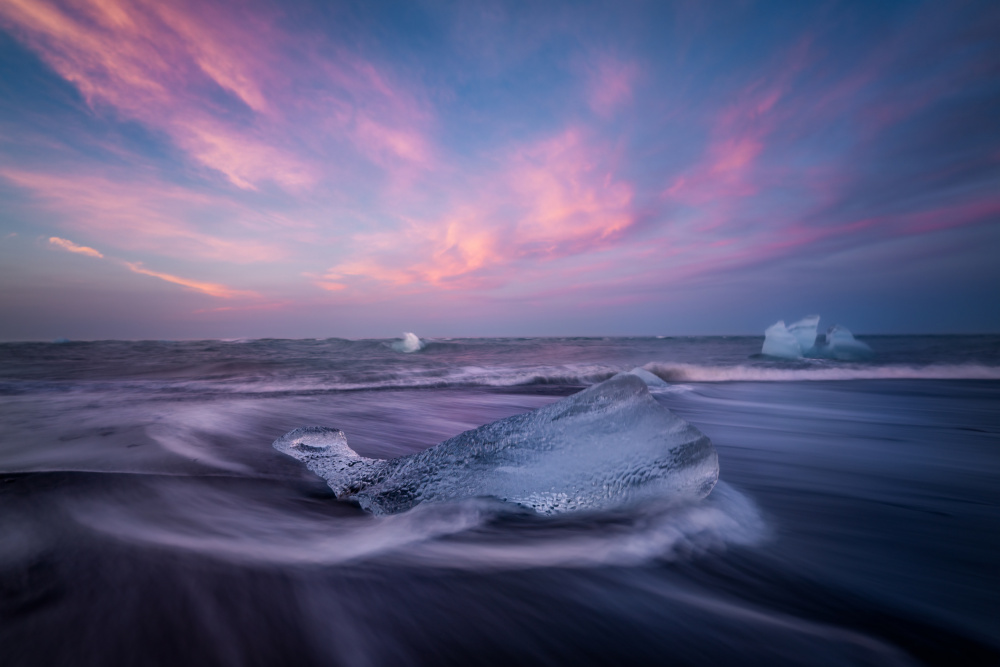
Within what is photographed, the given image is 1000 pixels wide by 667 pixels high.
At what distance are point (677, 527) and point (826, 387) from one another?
7536 mm

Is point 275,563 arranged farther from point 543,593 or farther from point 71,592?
point 543,593

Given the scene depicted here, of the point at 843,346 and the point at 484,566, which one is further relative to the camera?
the point at 843,346

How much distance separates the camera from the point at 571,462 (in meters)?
1.72

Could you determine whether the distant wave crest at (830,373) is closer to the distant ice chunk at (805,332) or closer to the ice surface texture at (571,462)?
the distant ice chunk at (805,332)

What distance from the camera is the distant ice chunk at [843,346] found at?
44.2 feet

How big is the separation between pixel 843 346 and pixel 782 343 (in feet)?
7.39

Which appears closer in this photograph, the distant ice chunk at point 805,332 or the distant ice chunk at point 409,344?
the distant ice chunk at point 805,332

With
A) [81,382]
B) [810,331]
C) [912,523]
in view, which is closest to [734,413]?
[912,523]

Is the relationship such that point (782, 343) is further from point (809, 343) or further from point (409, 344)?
point (409, 344)

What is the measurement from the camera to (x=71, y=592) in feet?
3.72

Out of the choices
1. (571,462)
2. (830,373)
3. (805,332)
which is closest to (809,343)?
(805,332)

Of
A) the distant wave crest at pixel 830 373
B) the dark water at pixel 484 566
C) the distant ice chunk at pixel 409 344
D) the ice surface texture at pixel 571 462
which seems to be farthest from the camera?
the distant ice chunk at pixel 409 344

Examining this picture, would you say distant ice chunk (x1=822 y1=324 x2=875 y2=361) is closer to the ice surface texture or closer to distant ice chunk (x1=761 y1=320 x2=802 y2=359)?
distant ice chunk (x1=761 y1=320 x2=802 y2=359)

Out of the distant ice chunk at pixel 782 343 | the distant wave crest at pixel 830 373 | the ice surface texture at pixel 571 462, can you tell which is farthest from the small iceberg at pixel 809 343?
the ice surface texture at pixel 571 462
